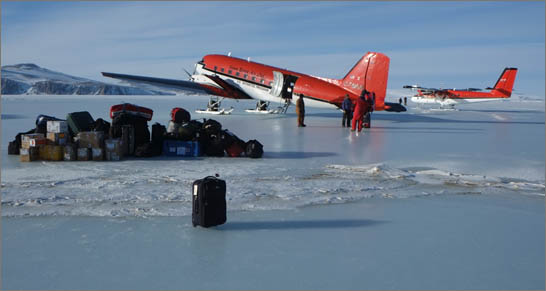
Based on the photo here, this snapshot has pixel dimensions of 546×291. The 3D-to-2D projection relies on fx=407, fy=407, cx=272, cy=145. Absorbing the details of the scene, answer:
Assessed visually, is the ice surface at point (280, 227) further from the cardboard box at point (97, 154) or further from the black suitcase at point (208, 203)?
the cardboard box at point (97, 154)

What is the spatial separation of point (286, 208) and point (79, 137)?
5781 millimetres

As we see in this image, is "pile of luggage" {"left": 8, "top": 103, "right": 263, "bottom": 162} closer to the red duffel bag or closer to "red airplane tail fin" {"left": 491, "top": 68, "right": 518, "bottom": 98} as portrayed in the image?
the red duffel bag

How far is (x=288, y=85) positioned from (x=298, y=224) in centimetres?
1749

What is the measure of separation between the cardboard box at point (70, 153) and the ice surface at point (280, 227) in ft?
1.37

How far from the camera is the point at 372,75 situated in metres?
20.1

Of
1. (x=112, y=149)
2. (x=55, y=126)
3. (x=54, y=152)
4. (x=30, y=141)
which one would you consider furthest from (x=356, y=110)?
(x=30, y=141)

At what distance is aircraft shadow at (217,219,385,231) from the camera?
469 cm

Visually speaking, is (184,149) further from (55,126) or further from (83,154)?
(55,126)

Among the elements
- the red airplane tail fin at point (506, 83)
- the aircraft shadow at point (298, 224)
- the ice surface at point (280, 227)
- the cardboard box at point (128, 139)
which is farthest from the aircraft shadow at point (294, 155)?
the red airplane tail fin at point (506, 83)

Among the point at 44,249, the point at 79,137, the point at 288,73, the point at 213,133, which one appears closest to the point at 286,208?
the point at 44,249

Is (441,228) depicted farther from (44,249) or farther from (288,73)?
(288,73)

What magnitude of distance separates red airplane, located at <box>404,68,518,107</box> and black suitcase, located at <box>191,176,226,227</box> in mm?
39317

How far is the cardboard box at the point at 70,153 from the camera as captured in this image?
8891mm

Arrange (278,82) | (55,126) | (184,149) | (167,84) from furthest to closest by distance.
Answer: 1. (167,84)
2. (278,82)
3. (184,149)
4. (55,126)
